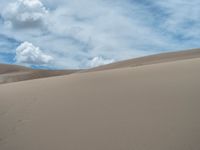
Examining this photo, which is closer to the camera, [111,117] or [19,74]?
[111,117]

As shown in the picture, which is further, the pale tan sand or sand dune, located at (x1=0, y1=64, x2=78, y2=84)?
sand dune, located at (x1=0, y1=64, x2=78, y2=84)

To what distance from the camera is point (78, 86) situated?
788 cm

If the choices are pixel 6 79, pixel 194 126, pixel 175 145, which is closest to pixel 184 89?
pixel 194 126

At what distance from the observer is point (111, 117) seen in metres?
4.80

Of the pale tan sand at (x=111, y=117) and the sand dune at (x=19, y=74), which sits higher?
the sand dune at (x=19, y=74)

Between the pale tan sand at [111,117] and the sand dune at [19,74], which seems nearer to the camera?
the pale tan sand at [111,117]

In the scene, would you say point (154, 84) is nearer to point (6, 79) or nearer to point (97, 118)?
point (97, 118)

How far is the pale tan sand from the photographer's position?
389cm

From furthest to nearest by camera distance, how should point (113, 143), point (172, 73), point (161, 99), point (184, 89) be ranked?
point (172, 73)
point (184, 89)
point (161, 99)
point (113, 143)

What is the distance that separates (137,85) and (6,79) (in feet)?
76.7

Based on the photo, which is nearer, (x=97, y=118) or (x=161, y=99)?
(x=97, y=118)

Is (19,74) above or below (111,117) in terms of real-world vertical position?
above

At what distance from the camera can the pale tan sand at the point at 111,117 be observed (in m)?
3.89

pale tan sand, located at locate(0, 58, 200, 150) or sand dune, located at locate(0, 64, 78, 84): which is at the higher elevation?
sand dune, located at locate(0, 64, 78, 84)
